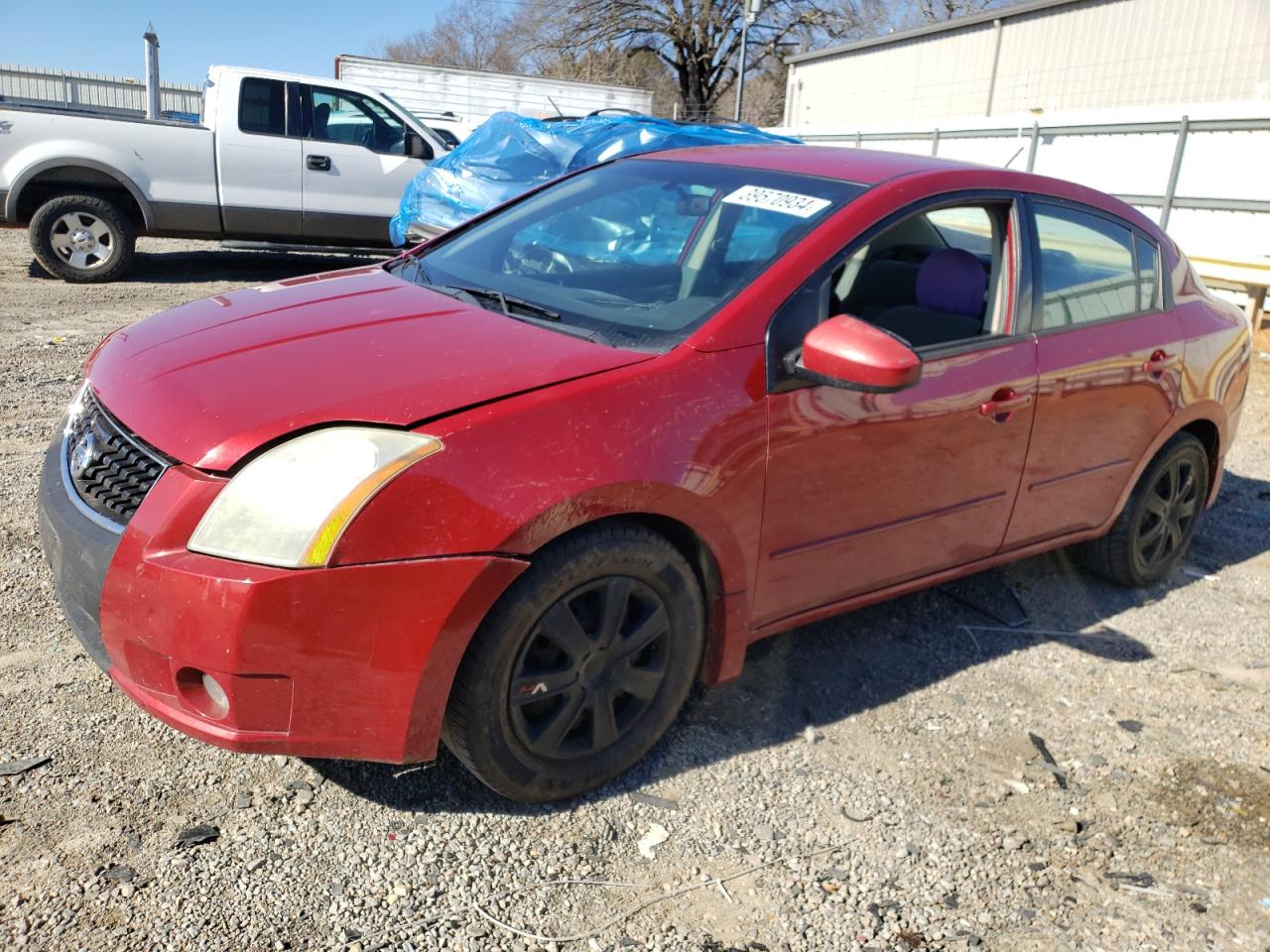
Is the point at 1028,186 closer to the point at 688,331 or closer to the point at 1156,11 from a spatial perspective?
the point at 688,331

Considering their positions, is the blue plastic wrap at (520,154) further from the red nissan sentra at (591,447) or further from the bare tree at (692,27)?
the bare tree at (692,27)

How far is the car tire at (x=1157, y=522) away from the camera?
430 centimetres

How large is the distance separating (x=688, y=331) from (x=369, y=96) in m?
8.74

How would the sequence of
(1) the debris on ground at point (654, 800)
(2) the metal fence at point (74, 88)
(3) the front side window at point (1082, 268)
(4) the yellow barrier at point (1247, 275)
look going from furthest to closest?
(2) the metal fence at point (74, 88) → (4) the yellow barrier at point (1247, 275) → (3) the front side window at point (1082, 268) → (1) the debris on ground at point (654, 800)

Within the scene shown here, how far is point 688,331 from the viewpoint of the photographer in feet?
9.24

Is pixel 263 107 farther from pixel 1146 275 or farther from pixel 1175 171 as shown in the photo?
pixel 1175 171

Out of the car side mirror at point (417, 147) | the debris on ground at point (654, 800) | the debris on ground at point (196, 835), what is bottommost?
the debris on ground at point (654, 800)

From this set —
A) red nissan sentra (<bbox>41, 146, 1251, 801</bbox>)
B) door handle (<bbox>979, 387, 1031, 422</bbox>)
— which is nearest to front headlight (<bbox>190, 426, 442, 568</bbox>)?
red nissan sentra (<bbox>41, 146, 1251, 801</bbox>)

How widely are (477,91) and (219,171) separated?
1499cm

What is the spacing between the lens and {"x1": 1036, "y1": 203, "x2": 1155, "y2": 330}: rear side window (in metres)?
3.69

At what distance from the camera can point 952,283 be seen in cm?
364

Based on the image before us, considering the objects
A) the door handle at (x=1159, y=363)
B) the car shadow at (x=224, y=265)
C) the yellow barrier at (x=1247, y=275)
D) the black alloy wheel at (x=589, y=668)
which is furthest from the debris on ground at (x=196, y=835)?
the yellow barrier at (x=1247, y=275)

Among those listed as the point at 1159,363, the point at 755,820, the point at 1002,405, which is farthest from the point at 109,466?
the point at 1159,363

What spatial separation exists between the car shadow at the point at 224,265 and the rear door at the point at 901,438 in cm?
769
